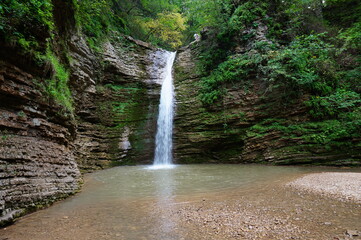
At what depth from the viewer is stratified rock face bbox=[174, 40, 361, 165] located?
970 centimetres

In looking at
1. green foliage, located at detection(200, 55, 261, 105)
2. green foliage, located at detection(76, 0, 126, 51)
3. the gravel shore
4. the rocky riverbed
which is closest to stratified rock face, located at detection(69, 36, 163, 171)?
green foliage, located at detection(76, 0, 126, 51)

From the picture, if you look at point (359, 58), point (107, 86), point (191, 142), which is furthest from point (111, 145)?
point (359, 58)

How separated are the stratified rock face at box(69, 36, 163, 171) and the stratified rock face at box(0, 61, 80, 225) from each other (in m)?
4.61

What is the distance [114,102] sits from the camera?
13.2 meters

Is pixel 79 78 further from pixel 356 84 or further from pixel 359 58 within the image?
pixel 359 58

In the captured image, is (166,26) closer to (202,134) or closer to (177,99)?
(177,99)

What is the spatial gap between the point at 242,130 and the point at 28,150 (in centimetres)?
972

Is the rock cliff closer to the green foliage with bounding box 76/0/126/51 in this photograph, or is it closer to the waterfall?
the waterfall

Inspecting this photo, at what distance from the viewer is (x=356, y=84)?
33.5 feet

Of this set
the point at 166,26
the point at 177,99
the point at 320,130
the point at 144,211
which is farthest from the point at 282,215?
the point at 166,26

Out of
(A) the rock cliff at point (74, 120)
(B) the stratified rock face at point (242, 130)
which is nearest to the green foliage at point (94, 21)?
(A) the rock cliff at point (74, 120)

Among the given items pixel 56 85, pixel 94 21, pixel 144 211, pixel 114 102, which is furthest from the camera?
pixel 114 102

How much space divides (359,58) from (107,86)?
48.3 feet

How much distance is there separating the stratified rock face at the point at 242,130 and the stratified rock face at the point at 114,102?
7.25 feet
